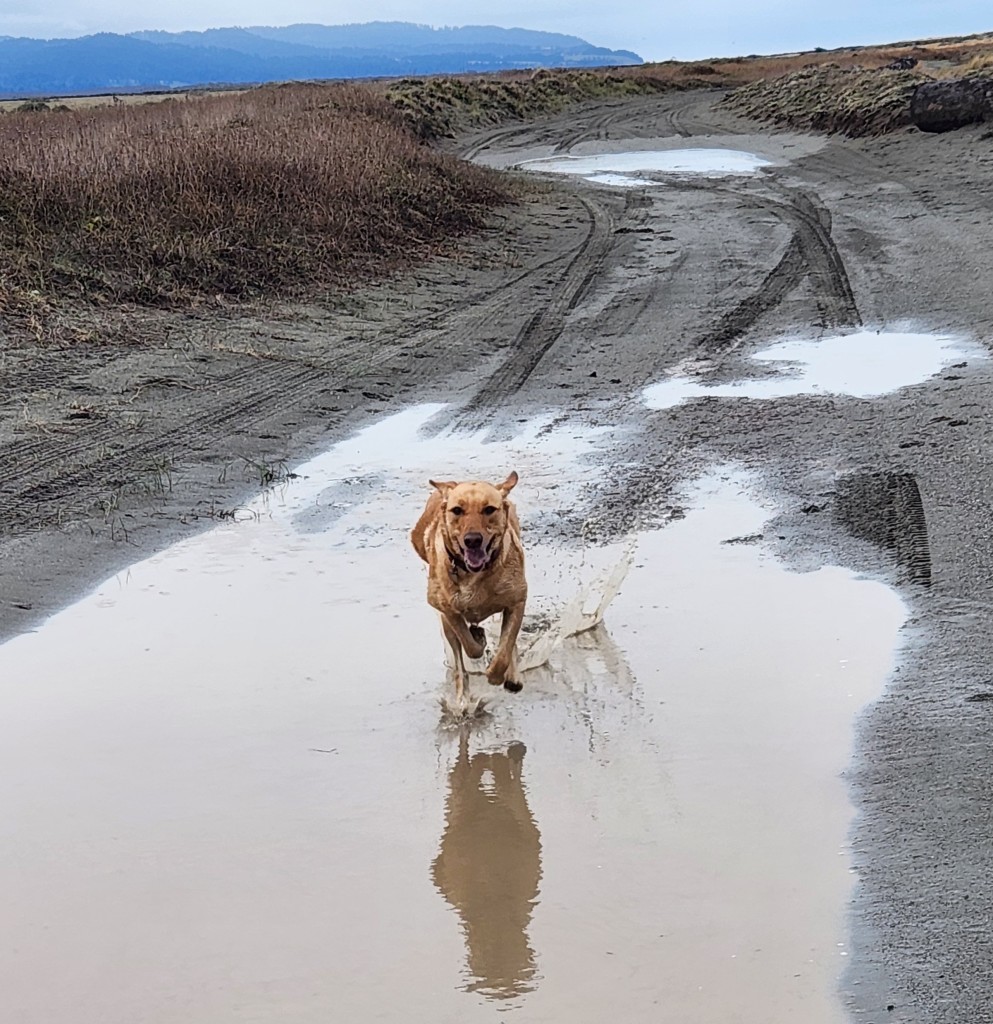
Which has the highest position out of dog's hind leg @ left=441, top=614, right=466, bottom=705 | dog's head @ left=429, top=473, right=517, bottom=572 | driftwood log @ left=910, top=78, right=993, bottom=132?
driftwood log @ left=910, top=78, right=993, bottom=132

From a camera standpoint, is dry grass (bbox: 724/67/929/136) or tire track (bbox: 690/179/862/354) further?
dry grass (bbox: 724/67/929/136)

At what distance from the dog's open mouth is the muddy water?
0.63m

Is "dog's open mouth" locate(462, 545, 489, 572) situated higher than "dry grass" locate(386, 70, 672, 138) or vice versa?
"dry grass" locate(386, 70, 672, 138)

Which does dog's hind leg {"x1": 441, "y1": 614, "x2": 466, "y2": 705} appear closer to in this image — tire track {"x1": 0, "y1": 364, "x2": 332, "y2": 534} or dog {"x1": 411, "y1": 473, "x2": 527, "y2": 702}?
dog {"x1": 411, "y1": 473, "x2": 527, "y2": 702}

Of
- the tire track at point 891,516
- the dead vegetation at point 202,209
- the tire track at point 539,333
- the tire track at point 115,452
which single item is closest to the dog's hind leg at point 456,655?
the tire track at point 891,516

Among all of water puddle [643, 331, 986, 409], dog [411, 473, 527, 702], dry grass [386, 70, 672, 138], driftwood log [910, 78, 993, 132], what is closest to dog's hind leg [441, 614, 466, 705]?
dog [411, 473, 527, 702]

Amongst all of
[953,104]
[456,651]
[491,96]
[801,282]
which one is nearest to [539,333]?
[801,282]

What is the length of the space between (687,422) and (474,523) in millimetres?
4589

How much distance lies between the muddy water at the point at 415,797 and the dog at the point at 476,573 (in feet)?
0.79

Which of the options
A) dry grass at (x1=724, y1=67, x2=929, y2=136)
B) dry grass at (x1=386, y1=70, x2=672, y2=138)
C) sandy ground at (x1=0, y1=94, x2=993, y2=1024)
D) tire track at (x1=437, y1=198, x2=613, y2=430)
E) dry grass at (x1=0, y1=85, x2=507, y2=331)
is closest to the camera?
sandy ground at (x1=0, y1=94, x2=993, y2=1024)

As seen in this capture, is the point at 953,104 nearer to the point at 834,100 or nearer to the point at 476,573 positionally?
the point at 834,100

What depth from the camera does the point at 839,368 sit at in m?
11.4

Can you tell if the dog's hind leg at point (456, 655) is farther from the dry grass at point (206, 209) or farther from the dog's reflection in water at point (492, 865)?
the dry grass at point (206, 209)

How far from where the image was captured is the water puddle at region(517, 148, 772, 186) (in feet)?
86.1
